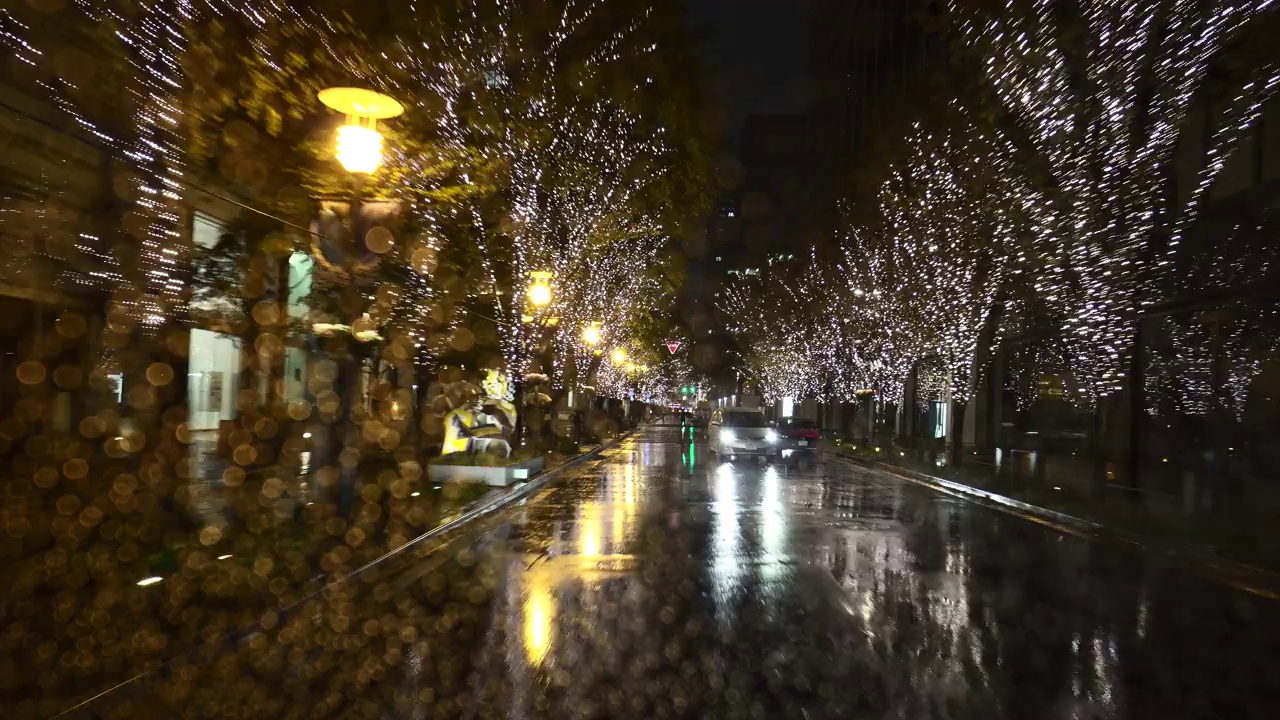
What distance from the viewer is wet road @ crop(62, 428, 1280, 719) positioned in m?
6.00

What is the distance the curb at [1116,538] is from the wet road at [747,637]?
454 mm

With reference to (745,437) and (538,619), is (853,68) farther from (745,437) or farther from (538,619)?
(538,619)

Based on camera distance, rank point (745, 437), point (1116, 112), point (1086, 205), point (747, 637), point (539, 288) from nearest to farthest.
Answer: point (747, 637)
point (1116, 112)
point (1086, 205)
point (539, 288)
point (745, 437)

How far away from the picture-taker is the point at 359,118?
1002 centimetres

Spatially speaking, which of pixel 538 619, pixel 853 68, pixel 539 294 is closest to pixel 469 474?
pixel 539 294

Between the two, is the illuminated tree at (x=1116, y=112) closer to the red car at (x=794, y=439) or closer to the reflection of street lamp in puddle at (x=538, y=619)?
the reflection of street lamp in puddle at (x=538, y=619)

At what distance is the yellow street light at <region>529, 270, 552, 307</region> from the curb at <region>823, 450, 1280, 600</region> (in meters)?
10.8

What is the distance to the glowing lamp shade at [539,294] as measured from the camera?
23.7 meters

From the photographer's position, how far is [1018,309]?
75.8ft

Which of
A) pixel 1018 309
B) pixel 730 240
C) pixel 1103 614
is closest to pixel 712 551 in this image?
pixel 1103 614

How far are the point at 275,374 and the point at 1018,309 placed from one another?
712 inches

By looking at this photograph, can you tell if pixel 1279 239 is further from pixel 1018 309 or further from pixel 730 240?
pixel 730 240

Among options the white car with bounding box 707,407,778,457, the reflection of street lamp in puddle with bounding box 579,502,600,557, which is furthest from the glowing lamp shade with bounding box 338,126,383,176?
the white car with bounding box 707,407,778,457

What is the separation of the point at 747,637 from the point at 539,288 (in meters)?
16.8
